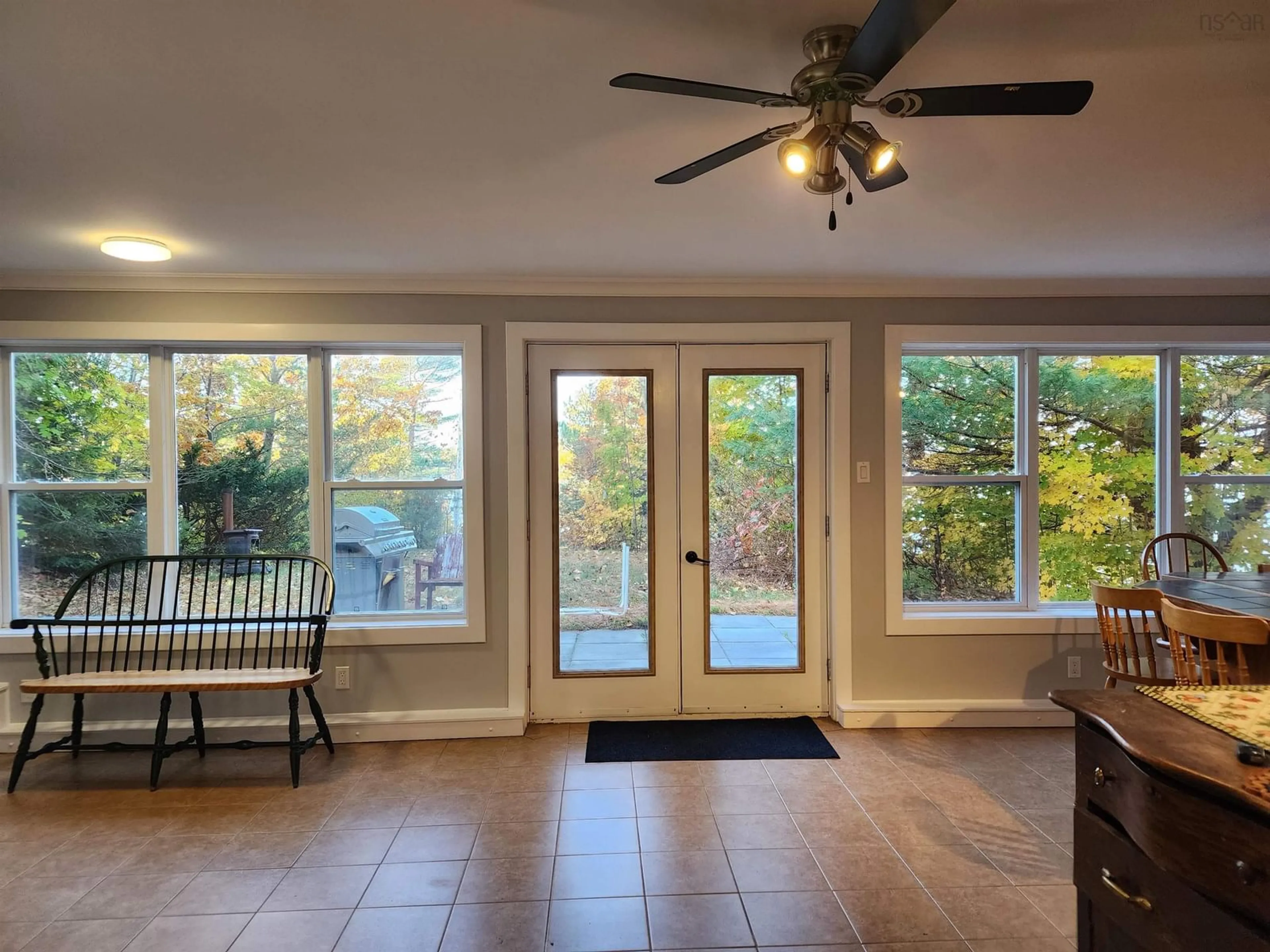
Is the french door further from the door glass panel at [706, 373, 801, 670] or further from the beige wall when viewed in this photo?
the beige wall

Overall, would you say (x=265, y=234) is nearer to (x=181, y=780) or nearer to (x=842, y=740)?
(x=181, y=780)

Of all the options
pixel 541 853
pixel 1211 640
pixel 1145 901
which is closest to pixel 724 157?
pixel 1145 901

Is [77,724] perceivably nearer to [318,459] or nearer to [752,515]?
[318,459]

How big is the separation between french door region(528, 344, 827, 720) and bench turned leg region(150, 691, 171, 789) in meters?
1.58

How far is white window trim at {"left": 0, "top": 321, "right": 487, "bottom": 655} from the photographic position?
3.03 metres

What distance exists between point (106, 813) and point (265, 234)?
237cm

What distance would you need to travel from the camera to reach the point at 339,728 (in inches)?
120

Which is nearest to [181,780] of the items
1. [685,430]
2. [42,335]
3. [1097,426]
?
[42,335]

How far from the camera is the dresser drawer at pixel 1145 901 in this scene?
0.90 meters

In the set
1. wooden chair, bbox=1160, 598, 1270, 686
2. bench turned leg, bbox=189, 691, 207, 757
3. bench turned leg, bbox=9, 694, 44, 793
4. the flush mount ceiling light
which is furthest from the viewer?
bench turned leg, bbox=189, 691, 207, 757

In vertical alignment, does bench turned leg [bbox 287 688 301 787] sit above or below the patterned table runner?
below

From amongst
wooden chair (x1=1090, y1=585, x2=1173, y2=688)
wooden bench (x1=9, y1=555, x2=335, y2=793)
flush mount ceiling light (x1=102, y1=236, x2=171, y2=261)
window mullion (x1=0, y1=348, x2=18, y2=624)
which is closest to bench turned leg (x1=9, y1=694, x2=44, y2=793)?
wooden bench (x1=9, y1=555, x2=335, y2=793)

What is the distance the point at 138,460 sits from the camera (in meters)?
3.11

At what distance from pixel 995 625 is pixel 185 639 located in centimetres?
401
